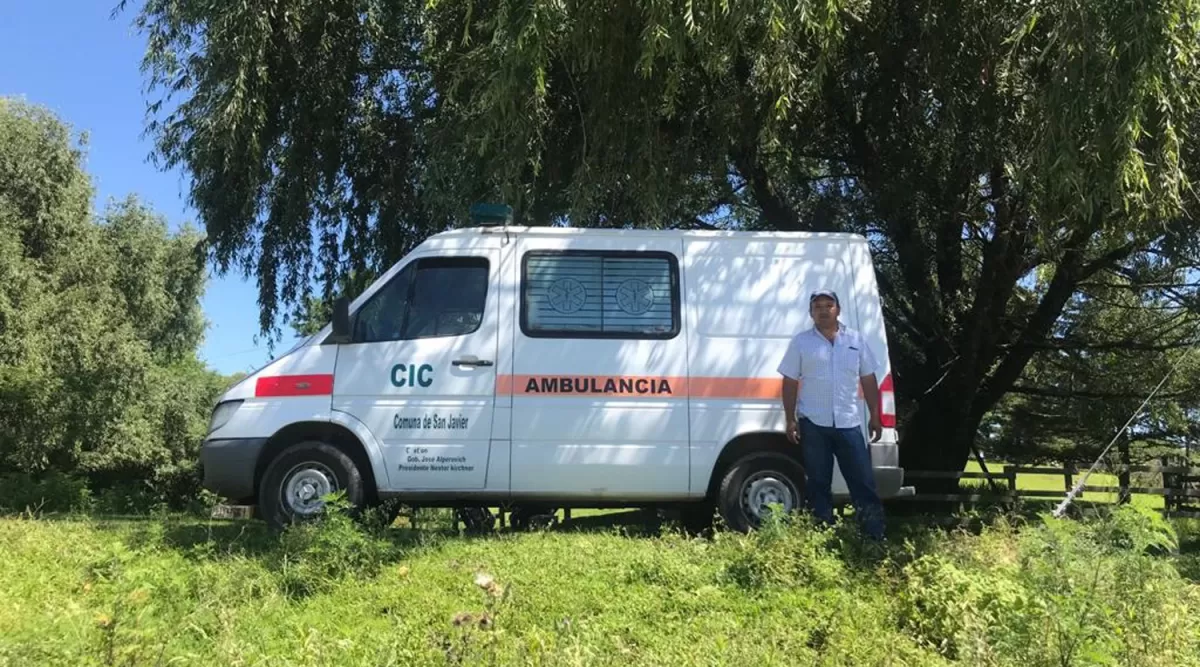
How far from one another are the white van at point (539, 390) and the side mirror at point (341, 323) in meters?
0.02

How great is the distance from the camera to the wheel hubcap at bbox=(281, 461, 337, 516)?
6.48m

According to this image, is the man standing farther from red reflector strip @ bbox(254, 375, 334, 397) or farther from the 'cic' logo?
Answer: red reflector strip @ bbox(254, 375, 334, 397)

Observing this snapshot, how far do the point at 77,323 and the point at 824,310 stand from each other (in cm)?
1804

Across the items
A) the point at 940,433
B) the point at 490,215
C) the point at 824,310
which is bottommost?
the point at 940,433

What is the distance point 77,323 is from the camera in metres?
18.6

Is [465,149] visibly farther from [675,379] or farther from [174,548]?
[174,548]

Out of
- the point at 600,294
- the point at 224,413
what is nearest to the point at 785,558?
the point at 600,294

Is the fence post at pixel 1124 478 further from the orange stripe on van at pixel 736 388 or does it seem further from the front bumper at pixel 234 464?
the front bumper at pixel 234 464

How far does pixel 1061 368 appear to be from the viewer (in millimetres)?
16750

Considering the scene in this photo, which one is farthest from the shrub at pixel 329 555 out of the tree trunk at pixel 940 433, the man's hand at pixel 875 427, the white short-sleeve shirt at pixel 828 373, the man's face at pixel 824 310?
the tree trunk at pixel 940 433

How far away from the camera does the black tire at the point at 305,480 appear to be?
21.1 feet

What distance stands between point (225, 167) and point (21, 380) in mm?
10586

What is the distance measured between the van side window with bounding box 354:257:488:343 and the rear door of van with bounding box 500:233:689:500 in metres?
0.37

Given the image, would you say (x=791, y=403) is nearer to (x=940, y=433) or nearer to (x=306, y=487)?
(x=306, y=487)
